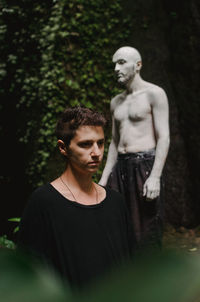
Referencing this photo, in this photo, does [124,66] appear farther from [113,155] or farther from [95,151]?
[95,151]

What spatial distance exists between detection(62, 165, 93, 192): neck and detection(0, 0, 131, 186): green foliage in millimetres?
3898

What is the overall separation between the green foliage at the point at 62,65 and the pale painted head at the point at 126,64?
2.32m

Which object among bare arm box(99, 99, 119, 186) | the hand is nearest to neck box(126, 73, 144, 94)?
bare arm box(99, 99, 119, 186)

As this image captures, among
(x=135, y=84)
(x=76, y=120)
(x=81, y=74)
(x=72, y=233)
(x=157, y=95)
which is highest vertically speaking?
(x=81, y=74)

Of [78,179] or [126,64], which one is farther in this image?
[126,64]

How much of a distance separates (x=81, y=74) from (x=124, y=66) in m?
2.49

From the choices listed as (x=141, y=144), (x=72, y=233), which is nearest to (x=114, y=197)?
(x=72, y=233)

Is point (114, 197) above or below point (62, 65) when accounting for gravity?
below

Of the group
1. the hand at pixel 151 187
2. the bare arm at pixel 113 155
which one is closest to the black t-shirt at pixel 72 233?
the hand at pixel 151 187

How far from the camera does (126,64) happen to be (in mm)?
3123

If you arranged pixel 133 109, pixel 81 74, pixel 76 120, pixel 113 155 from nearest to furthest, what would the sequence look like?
pixel 76 120, pixel 133 109, pixel 113 155, pixel 81 74

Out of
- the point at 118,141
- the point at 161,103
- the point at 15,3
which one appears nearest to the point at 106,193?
the point at 161,103

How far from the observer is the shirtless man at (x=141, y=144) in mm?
3025

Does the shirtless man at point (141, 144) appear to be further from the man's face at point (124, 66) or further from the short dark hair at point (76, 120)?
the short dark hair at point (76, 120)
